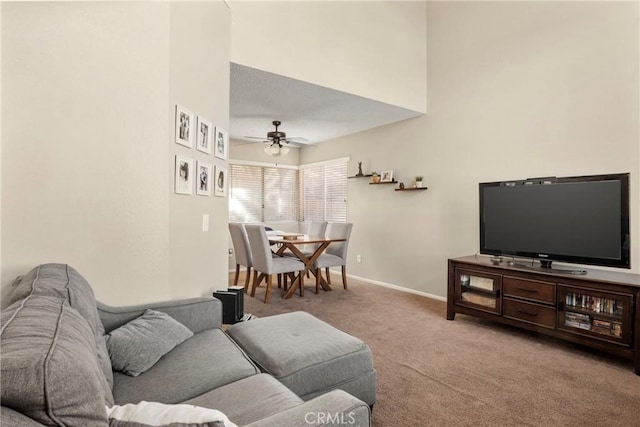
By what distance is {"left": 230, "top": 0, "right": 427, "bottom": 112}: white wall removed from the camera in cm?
295

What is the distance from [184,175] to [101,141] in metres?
0.54

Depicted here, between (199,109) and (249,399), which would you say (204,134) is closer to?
(199,109)

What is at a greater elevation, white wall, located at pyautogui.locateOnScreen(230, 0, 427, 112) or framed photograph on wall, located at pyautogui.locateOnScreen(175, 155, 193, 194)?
white wall, located at pyautogui.locateOnScreen(230, 0, 427, 112)

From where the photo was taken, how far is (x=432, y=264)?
13.7ft

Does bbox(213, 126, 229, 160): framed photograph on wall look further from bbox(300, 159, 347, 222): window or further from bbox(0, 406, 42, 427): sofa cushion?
bbox(300, 159, 347, 222): window

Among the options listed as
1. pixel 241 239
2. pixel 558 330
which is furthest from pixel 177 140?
pixel 558 330

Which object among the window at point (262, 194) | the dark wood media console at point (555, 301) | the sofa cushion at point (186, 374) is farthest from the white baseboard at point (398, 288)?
the sofa cushion at point (186, 374)

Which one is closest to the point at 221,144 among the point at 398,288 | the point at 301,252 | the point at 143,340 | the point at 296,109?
the point at 296,109

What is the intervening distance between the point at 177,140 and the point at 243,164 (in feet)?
13.0

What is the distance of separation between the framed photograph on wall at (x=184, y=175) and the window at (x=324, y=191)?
3.59 m

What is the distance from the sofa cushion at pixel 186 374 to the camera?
49.3 inches

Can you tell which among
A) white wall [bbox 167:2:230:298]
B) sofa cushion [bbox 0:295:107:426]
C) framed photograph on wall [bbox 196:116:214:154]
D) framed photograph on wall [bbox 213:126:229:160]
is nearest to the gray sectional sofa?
sofa cushion [bbox 0:295:107:426]

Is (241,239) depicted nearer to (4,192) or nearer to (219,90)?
(219,90)

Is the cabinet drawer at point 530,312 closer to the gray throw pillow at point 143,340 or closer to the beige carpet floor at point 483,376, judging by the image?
the beige carpet floor at point 483,376
